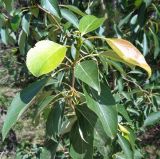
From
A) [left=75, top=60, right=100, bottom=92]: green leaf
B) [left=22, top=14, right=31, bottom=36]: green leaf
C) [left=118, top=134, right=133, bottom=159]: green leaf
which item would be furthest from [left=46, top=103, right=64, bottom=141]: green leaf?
[left=22, top=14, right=31, bottom=36]: green leaf

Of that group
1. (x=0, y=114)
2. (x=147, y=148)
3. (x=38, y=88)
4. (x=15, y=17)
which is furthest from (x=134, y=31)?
(x=147, y=148)

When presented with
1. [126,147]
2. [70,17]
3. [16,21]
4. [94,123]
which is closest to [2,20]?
[16,21]

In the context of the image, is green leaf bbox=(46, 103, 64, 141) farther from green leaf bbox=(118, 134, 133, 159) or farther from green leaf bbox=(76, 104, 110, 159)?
green leaf bbox=(118, 134, 133, 159)

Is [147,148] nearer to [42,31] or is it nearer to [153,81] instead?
[153,81]

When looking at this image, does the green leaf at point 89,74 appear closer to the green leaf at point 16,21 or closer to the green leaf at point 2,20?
the green leaf at point 16,21

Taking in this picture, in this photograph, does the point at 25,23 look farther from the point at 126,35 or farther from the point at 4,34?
the point at 126,35

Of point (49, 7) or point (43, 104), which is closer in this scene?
point (43, 104)

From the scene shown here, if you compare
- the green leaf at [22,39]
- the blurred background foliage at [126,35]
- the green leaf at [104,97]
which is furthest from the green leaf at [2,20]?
the green leaf at [104,97]

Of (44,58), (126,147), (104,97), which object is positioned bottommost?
(126,147)
